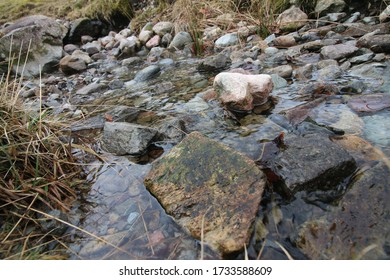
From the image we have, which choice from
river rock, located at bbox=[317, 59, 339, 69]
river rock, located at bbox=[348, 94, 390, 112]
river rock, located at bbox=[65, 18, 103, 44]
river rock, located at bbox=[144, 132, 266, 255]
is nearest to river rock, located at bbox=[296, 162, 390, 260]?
river rock, located at bbox=[144, 132, 266, 255]

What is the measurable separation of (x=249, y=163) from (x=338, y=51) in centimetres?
244

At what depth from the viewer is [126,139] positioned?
1947mm

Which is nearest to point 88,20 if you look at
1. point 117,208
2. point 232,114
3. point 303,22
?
point 303,22

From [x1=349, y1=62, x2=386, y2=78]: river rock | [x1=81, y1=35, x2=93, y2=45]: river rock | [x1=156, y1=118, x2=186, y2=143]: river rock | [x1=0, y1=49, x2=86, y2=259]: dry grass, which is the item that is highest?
[x1=0, y1=49, x2=86, y2=259]: dry grass

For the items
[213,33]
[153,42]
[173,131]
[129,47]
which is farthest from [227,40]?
[173,131]

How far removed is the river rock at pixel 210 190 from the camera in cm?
118

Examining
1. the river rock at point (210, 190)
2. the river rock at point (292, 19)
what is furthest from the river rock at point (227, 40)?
the river rock at point (210, 190)

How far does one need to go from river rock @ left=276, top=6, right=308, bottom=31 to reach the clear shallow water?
240cm

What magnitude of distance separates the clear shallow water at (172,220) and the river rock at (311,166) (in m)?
0.07

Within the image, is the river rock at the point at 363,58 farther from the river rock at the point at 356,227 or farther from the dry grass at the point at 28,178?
the dry grass at the point at 28,178

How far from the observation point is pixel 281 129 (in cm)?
193

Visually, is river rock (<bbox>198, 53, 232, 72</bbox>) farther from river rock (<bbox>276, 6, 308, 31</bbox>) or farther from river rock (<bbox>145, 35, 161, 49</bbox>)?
river rock (<bbox>145, 35, 161, 49</bbox>)

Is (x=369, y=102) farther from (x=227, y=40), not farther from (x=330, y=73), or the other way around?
(x=227, y=40)

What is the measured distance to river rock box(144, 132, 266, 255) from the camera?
1.18 m
